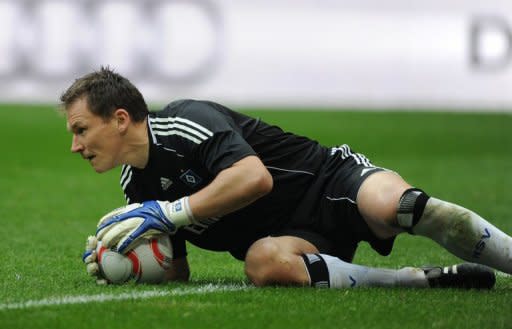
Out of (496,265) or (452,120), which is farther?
(452,120)

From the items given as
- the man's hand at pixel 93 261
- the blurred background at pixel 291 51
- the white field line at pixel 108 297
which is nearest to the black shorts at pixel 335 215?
the white field line at pixel 108 297

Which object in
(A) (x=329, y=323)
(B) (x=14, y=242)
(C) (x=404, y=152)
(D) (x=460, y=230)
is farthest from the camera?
(C) (x=404, y=152)

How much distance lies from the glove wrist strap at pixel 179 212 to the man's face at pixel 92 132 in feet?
1.44

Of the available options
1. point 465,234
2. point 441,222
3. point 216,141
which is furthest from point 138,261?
point 465,234

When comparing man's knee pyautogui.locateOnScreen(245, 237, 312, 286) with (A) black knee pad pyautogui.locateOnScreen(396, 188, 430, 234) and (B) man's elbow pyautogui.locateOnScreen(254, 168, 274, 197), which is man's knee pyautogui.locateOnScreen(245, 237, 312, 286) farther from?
(A) black knee pad pyautogui.locateOnScreen(396, 188, 430, 234)

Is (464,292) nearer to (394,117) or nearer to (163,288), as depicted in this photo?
(163,288)

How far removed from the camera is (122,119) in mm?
5488

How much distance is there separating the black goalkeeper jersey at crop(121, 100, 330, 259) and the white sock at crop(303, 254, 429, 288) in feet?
1.15

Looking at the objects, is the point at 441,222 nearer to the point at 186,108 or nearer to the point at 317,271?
the point at 317,271

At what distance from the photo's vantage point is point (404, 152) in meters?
15.7

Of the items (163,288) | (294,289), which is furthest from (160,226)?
(294,289)

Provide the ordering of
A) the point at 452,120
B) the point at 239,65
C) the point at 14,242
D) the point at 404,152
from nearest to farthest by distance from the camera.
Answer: the point at 14,242, the point at 404,152, the point at 239,65, the point at 452,120

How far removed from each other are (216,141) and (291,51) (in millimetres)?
13102

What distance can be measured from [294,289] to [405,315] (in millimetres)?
712
